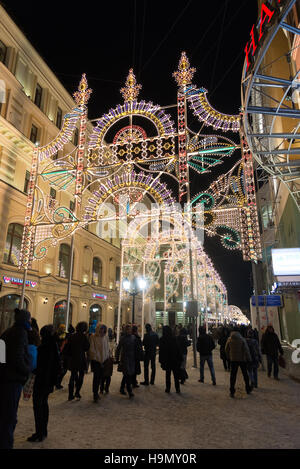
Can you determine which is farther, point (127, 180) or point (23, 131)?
point (23, 131)

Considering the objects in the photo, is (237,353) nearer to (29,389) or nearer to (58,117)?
(29,389)

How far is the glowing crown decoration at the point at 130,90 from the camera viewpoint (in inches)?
642

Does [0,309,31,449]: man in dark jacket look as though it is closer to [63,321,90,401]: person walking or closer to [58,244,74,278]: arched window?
[63,321,90,401]: person walking

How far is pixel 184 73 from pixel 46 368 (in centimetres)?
1520

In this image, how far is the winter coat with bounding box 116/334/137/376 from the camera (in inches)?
329

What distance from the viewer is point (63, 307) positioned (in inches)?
1001

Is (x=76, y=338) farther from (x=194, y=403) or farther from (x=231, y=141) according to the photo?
(x=231, y=141)

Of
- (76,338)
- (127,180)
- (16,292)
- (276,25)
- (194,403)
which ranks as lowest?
(194,403)

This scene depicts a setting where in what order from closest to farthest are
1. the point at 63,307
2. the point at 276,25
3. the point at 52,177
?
1. the point at 276,25
2. the point at 52,177
3. the point at 63,307

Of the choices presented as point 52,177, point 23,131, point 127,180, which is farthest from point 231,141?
point 23,131

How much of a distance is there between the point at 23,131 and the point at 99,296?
16803 mm

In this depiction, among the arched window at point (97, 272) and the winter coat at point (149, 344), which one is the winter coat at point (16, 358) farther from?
the arched window at point (97, 272)

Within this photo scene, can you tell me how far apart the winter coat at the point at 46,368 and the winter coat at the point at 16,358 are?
910 millimetres

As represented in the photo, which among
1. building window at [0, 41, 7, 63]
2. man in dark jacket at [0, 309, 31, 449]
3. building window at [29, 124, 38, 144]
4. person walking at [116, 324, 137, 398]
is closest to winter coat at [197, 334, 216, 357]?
person walking at [116, 324, 137, 398]
